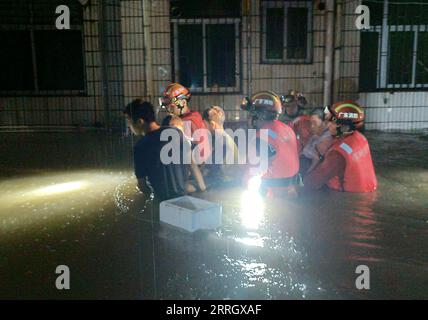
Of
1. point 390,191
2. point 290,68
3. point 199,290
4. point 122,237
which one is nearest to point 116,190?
point 122,237

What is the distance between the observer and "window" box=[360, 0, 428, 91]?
12133 millimetres

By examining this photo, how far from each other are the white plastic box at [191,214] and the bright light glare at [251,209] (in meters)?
0.44

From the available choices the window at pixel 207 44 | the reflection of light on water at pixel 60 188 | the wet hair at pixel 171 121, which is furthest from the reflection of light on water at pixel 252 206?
the window at pixel 207 44

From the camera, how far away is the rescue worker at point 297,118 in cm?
774

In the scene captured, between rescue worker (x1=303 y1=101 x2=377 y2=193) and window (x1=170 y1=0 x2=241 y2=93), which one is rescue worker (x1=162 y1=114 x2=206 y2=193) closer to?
rescue worker (x1=303 y1=101 x2=377 y2=193)

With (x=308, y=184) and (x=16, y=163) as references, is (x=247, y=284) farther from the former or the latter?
(x=16, y=163)

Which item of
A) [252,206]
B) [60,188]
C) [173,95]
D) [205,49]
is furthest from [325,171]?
[205,49]

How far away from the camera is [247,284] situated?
12.6ft

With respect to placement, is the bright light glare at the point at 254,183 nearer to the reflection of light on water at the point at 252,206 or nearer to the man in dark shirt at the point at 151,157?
the reflection of light on water at the point at 252,206

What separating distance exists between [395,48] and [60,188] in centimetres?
993

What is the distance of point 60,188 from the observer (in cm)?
723

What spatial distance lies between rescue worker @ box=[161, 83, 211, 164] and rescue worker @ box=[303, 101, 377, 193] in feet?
5.89

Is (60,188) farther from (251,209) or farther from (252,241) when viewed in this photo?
(252,241)
